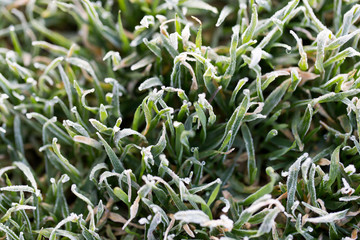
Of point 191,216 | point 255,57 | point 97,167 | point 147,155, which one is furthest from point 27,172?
point 255,57

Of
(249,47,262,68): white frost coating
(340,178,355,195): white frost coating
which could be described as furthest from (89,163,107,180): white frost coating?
(340,178,355,195): white frost coating

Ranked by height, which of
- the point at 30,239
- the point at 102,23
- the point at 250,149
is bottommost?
the point at 30,239

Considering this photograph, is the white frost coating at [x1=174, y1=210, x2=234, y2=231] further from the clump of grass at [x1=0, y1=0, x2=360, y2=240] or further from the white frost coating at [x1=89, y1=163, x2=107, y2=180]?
the white frost coating at [x1=89, y1=163, x2=107, y2=180]

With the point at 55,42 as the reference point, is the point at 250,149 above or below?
below

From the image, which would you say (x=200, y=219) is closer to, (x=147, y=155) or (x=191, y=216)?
(x=191, y=216)

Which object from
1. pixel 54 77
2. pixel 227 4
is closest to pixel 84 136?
pixel 54 77

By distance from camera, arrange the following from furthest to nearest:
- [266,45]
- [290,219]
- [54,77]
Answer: [54,77] → [266,45] → [290,219]

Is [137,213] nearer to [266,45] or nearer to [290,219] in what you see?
[290,219]

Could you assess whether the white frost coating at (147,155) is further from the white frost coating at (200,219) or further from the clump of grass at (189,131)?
the white frost coating at (200,219)

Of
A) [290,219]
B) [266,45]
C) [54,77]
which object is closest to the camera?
[290,219]

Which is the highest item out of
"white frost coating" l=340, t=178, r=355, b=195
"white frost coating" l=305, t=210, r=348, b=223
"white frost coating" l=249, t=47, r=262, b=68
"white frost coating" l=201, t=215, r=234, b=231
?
"white frost coating" l=249, t=47, r=262, b=68
